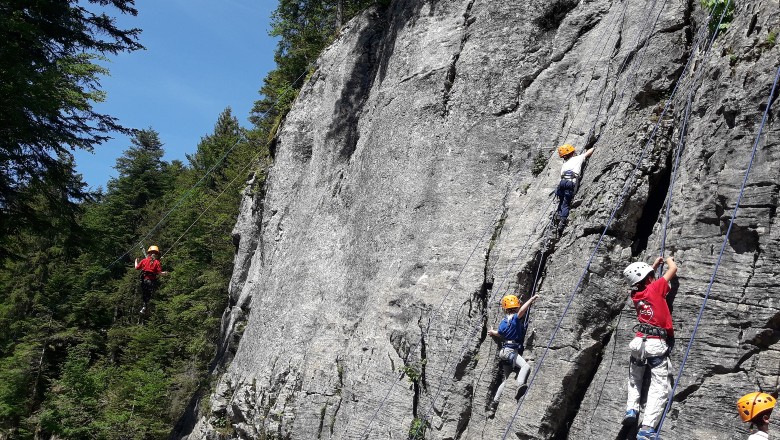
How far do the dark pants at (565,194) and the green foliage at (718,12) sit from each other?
2972 mm

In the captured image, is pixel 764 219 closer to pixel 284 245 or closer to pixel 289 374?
pixel 289 374

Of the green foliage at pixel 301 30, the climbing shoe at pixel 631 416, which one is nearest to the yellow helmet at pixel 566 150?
the climbing shoe at pixel 631 416

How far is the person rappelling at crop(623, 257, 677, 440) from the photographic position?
7.02 meters

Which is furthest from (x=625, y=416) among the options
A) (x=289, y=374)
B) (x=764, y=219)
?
(x=289, y=374)

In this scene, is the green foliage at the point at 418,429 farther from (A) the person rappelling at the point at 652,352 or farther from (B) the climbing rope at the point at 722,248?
(B) the climbing rope at the point at 722,248

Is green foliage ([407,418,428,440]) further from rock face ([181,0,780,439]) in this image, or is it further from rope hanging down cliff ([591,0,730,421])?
rope hanging down cliff ([591,0,730,421])

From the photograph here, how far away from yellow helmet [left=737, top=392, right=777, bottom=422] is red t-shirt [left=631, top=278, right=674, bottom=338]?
1.33 m

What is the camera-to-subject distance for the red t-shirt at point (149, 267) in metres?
17.1

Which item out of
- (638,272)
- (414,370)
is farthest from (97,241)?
(638,272)

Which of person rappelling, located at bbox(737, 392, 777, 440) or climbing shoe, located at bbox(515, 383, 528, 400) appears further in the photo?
climbing shoe, located at bbox(515, 383, 528, 400)

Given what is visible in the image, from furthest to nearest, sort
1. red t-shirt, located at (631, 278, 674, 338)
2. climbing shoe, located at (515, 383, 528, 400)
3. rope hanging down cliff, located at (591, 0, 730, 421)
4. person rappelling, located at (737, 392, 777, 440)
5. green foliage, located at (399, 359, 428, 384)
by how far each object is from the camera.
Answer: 1. green foliage, located at (399, 359, 428, 384)
2. climbing shoe, located at (515, 383, 528, 400)
3. rope hanging down cliff, located at (591, 0, 730, 421)
4. red t-shirt, located at (631, 278, 674, 338)
5. person rappelling, located at (737, 392, 777, 440)

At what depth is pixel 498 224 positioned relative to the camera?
11.2m

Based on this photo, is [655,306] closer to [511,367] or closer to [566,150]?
[511,367]

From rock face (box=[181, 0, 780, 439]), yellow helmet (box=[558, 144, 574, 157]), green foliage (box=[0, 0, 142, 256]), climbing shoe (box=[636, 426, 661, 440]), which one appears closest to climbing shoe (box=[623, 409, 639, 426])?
climbing shoe (box=[636, 426, 661, 440])
